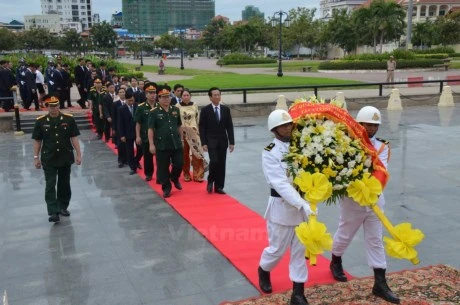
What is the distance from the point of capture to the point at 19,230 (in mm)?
6480

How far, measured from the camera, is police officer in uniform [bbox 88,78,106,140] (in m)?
12.3

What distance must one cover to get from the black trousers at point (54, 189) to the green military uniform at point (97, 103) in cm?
524

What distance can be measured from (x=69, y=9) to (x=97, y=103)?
181 meters

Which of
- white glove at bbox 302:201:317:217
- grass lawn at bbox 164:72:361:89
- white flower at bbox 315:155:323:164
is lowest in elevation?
grass lawn at bbox 164:72:361:89

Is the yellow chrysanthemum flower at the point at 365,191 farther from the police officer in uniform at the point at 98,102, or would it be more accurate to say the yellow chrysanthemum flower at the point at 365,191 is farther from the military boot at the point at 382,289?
the police officer in uniform at the point at 98,102

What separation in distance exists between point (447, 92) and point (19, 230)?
679 inches

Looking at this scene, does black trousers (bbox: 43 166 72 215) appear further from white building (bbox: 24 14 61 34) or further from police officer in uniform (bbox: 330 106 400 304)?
white building (bbox: 24 14 61 34)

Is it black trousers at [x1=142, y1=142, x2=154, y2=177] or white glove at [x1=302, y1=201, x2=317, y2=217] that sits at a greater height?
white glove at [x1=302, y1=201, x2=317, y2=217]

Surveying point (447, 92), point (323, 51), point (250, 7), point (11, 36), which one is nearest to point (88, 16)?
point (250, 7)

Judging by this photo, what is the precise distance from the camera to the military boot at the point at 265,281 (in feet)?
14.9

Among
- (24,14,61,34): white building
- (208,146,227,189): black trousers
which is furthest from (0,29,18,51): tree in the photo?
(24,14,61,34): white building

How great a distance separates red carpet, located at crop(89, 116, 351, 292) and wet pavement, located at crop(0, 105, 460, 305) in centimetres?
13

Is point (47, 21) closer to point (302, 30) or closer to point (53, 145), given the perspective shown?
point (302, 30)

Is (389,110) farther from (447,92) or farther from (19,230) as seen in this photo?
(19,230)
